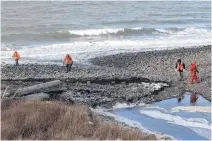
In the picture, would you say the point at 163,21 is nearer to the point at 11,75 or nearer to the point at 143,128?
the point at 11,75

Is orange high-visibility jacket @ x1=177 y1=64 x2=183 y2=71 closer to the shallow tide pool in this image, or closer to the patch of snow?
the shallow tide pool

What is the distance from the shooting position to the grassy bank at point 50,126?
35.7 ft

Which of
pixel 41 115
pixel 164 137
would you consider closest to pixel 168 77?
pixel 164 137

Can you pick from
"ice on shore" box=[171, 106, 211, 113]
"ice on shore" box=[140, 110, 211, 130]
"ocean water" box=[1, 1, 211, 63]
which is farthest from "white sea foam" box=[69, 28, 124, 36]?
"ice on shore" box=[140, 110, 211, 130]

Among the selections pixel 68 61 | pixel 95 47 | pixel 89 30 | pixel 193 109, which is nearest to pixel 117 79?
pixel 68 61

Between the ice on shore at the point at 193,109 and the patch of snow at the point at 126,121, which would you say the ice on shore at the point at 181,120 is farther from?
the patch of snow at the point at 126,121

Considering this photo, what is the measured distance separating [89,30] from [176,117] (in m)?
33.9

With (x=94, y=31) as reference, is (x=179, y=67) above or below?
below

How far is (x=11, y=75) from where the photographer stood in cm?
2438

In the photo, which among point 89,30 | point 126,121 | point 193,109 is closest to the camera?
point 126,121

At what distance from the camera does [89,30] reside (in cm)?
5019

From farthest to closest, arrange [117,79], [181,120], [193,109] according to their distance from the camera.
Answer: [117,79], [193,109], [181,120]

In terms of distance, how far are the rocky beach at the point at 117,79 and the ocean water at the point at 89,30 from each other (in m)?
4.24

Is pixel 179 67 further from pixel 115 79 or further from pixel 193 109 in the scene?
pixel 193 109
